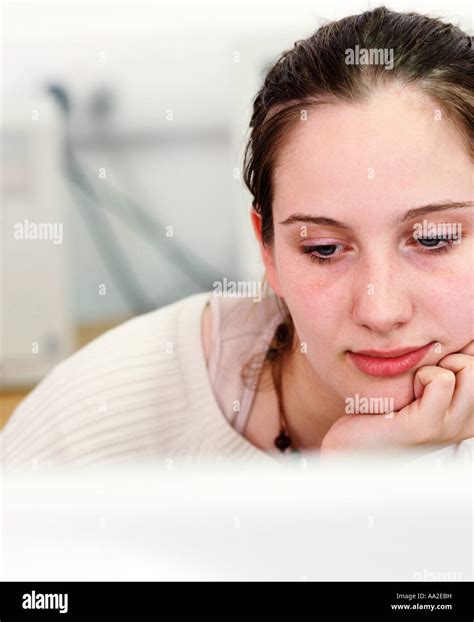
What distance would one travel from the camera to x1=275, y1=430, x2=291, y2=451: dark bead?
3.19ft

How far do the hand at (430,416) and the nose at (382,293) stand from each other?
100 mm

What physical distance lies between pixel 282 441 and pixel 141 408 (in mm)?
197

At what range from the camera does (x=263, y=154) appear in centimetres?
82

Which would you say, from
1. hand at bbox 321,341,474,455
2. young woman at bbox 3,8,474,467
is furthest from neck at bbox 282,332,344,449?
hand at bbox 321,341,474,455

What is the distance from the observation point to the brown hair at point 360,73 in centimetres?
74

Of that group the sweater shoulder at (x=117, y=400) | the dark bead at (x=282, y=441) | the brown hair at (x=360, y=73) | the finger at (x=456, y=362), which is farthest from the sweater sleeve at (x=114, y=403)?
the finger at (x=456, y=362)

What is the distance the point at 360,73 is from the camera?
28.9 inches

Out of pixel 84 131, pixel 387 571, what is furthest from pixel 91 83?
pixel 387 571

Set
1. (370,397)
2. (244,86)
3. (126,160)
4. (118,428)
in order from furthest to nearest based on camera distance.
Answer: (126,160) → (244,86) → (118,428) → (370,397)

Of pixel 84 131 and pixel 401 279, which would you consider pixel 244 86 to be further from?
pixel 401 279

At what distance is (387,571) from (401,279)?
37cm

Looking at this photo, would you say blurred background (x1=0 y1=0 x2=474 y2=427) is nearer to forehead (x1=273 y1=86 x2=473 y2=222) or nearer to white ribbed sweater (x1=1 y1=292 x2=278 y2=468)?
white ribbed sweater (x1=1 y1=292 x2=278 y2=468)

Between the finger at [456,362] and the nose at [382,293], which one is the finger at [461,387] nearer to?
the finger at [456,362]

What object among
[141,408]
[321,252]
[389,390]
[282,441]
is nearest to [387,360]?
[389,390]
